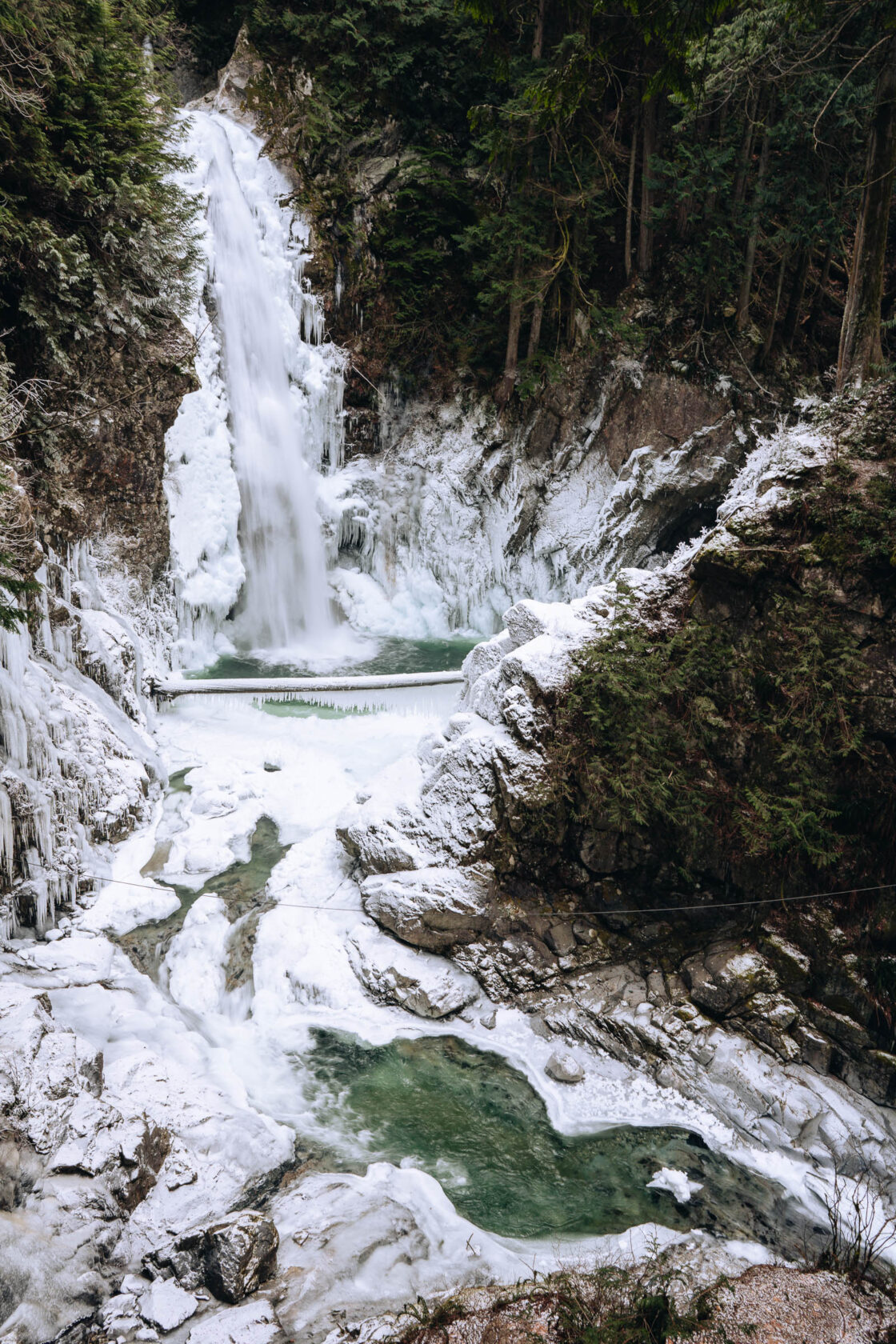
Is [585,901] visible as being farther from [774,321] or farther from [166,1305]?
[774,321]

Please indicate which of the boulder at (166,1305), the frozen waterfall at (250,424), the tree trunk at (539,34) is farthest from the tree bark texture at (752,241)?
the boulder at (166,1305)

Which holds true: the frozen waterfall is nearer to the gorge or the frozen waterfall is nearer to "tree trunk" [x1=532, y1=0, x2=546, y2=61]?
the gorge

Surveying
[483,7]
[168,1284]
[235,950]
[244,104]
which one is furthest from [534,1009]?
[244,104]

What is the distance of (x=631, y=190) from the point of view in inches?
547

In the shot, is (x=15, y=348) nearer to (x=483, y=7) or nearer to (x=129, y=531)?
(x=129, y=531)

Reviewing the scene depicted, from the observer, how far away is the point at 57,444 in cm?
925

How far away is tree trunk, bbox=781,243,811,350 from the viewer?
12906mm

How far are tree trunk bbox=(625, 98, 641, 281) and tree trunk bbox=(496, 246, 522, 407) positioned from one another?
7.31ft

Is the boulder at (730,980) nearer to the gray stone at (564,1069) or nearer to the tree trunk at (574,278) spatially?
the gray stone at (564,1069)

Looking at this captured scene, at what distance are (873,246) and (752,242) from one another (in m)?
6.09

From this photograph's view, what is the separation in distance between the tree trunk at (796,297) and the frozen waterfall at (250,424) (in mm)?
8655

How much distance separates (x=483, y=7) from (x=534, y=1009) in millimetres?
6757

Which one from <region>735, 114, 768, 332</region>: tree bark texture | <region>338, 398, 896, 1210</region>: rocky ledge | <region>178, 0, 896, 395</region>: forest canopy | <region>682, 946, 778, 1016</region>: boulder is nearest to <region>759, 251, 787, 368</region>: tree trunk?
<region>178, 0, 896, 395</region>: forest canopy

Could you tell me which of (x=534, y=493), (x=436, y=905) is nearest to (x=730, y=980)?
(x=436, y=905)
